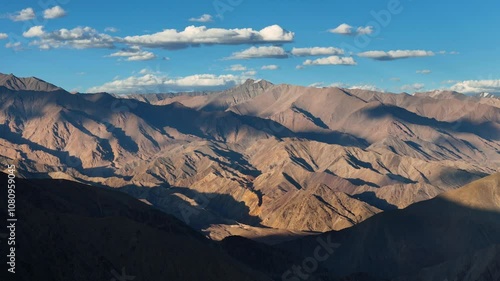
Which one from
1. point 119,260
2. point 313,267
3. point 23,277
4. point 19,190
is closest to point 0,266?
point 23,277

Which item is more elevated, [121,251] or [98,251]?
[98,251]

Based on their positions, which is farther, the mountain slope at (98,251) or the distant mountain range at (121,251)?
the distant mountain range at (121,251)

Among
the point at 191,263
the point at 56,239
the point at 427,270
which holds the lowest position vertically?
the point at 427,270

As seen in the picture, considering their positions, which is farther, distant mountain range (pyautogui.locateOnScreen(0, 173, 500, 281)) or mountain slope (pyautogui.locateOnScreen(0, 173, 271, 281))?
distant mountain range (pyautogui.locateOnScreen(0, 173, 500, 281))

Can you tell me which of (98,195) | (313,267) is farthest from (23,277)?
(313,267)

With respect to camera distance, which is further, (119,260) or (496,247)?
(496,247)

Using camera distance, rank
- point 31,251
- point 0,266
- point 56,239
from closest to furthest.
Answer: point 0,266
point 31,251
point 56,239

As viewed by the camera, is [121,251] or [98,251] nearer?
[98,251]

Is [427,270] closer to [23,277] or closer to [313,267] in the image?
[313,267]

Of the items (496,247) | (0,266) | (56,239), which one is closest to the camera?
(0,266)

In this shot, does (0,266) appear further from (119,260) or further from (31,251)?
(119,260)

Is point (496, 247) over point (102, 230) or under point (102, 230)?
under
